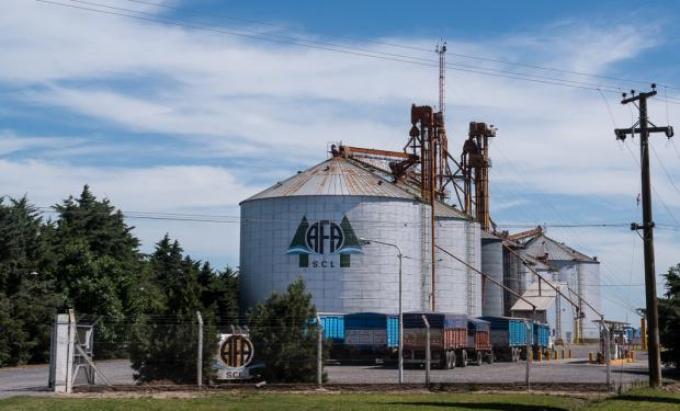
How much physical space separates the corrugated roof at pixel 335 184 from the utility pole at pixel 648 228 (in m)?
44.8

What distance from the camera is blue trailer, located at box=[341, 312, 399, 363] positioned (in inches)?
2442

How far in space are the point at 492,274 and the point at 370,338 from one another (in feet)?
168

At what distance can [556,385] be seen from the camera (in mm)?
35156

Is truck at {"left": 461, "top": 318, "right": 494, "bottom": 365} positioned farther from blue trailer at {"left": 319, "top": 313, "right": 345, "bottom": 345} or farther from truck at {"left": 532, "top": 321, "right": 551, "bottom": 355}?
truck at {"left": 532, "top": 321, "right": 551, "bottom": 355}

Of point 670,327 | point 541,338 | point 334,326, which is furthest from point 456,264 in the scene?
point 670,327

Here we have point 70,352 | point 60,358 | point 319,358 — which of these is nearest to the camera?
point 70,352

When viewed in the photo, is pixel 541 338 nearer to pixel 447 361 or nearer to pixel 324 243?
pixel 324 243

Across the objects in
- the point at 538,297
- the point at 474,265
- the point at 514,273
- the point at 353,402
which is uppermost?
the point at 514,273

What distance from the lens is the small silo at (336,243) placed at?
81000 mm

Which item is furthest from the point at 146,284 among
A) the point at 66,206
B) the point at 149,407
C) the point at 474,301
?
the point at 149,407

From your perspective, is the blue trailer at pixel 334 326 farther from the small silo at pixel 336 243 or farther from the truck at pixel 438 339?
the small silo at pixel 336 243

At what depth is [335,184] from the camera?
84.4 meters

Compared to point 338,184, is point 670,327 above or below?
below

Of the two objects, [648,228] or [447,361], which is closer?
[648,228]
